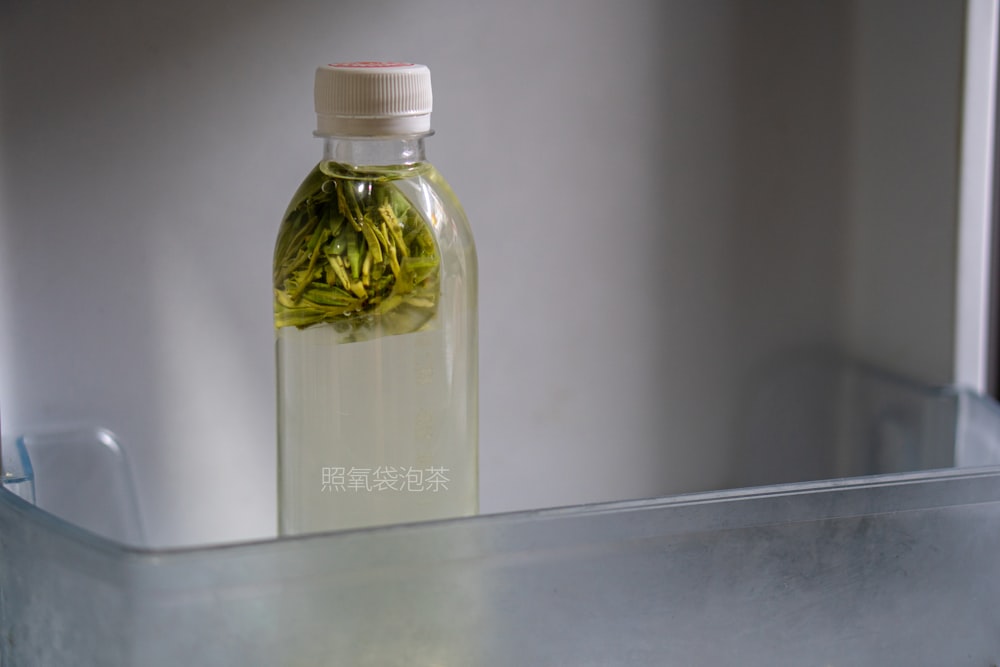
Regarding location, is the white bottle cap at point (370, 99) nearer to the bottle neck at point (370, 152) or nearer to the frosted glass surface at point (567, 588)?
the bottle neck at point (370, 152)

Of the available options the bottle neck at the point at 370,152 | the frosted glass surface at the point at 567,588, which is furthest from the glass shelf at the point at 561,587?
the bottle neck at the point at 370,152

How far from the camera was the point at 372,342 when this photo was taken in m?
0.46

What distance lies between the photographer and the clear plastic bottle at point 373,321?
45 centimetres

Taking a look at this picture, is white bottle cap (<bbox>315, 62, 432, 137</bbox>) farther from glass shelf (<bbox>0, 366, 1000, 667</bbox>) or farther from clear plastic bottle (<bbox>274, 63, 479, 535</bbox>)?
glass shelf (<bbox>0, 366, 1000, 667</bbox>)

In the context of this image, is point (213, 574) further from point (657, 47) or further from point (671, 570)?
point (657, 47)

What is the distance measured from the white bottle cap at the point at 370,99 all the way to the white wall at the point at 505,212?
88mm

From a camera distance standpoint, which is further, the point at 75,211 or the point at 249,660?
the point at 75,211

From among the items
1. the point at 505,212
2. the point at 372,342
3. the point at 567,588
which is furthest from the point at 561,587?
the point at 505,212

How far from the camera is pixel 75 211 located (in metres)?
0.51

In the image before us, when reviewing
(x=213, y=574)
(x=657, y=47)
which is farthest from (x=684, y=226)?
(x=213, y=574)

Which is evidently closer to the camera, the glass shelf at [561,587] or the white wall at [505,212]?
the glass shelf at [561,587]

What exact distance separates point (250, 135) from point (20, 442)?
19 cm

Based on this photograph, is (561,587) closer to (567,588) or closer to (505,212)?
(567,588)

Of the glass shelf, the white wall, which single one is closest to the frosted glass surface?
the glass shelf
